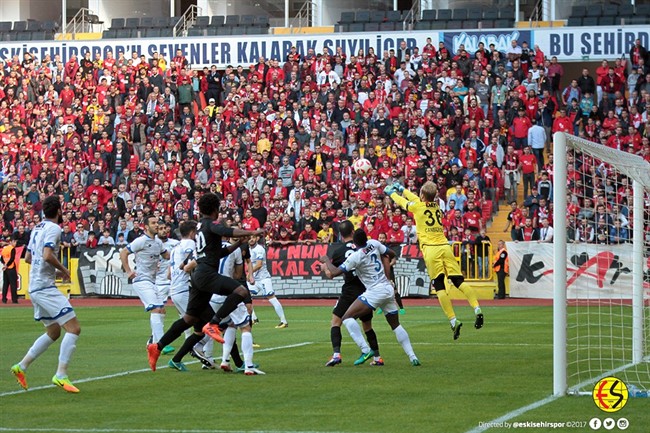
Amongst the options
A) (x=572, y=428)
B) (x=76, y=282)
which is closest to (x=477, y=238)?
(x=76, y=282)

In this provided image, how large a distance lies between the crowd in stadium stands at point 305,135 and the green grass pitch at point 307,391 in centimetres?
1308

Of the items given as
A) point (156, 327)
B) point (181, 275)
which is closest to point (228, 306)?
point (181, 275)

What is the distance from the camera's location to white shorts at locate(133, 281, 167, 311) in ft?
63.1

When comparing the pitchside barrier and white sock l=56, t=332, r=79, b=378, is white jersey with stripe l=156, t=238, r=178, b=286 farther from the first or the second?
the pitchside barrier

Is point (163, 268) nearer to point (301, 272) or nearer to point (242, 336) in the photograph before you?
point (242, 336)

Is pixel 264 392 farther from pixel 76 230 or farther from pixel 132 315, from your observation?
pixel 76 230

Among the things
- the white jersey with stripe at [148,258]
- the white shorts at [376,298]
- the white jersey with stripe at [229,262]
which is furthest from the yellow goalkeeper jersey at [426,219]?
the white jersey with stripe at [148,258]

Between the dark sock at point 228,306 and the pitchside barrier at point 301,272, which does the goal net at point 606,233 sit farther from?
the pitchside barrier at point 301,272

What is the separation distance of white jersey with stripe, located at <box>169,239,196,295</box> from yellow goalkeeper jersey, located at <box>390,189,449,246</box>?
3338 mm

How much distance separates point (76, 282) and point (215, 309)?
20511 millimetres

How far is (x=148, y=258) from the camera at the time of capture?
766 inches

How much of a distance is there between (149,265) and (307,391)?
701 cm

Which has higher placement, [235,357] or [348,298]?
[348,298]

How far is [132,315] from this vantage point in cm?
2847
